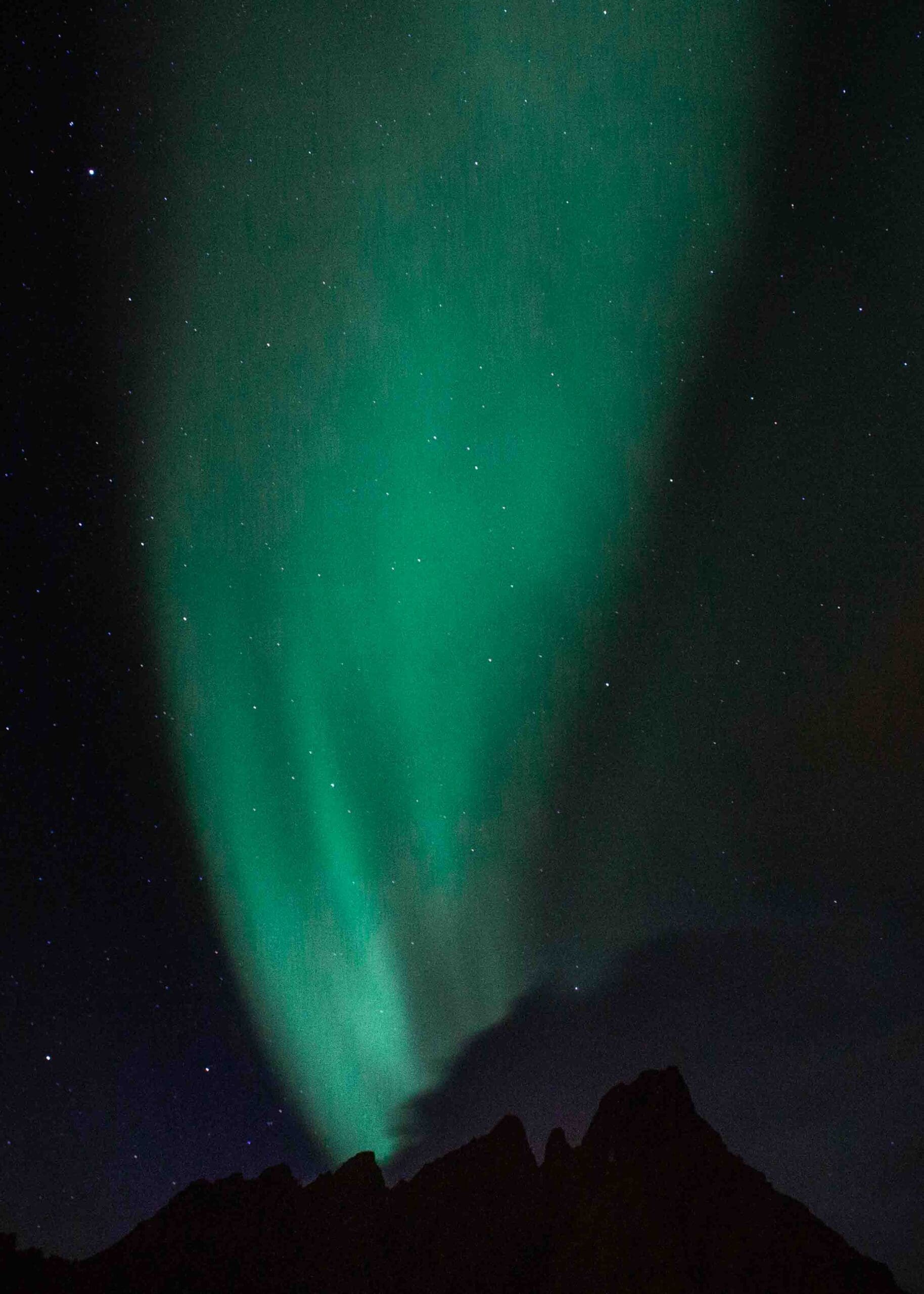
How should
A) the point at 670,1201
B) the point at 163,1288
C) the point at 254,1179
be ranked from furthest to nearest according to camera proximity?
the point at 254,1179 → the point at 670,1201 → the point at 163,1288

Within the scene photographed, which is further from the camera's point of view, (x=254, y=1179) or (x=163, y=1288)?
(x=254, y=1179)

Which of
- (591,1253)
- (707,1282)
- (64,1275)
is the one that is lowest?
(707,1282)

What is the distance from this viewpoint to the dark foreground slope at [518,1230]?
4528 centimetres

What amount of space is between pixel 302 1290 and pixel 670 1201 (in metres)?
21.7

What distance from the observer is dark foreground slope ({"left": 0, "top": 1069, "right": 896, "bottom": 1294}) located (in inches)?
1783

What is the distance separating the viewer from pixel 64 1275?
4425 cm

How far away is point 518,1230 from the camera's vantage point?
5056 centimetres

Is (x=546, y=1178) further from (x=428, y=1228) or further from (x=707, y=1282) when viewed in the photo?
(x=707, y=1282)

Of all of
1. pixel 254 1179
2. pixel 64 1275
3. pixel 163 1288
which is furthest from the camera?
pixel 254 1179

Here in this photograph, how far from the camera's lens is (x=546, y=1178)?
5391 centimetres

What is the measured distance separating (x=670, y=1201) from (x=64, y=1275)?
110 ft

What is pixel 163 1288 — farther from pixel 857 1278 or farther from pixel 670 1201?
pixel 857 1278

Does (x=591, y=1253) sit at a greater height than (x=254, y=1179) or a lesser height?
lesser

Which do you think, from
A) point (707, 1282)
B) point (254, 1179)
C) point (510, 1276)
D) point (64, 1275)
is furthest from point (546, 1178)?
point (64, 1275)
